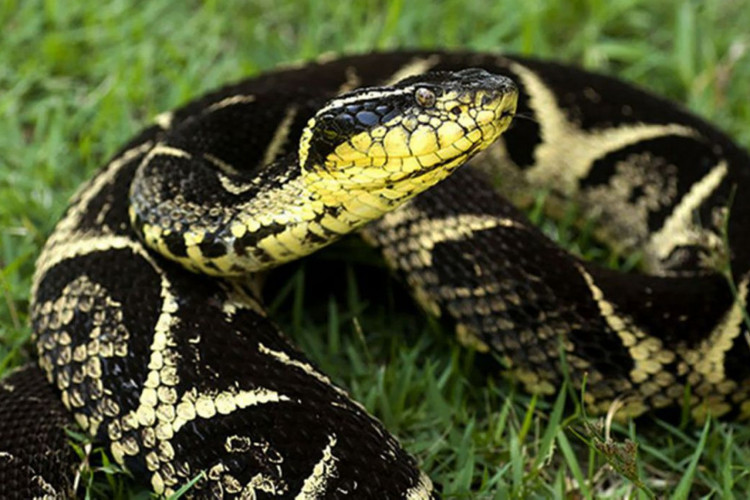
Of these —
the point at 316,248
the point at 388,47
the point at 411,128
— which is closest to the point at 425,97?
the point at 411,128

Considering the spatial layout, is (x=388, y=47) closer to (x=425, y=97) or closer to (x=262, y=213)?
(x=262, y=213)

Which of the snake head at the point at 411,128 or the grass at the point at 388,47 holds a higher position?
the snake head at the point at 411,128

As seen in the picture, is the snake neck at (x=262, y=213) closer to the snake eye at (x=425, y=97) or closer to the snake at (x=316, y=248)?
the snake at (x=316, y=248)

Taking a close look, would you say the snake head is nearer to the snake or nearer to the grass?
the snake

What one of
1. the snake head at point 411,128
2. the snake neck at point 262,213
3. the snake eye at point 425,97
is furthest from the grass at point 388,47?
the snake eye at point 425,97

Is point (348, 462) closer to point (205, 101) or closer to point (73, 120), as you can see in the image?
point (205, 101)

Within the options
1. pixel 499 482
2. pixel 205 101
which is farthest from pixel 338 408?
pixel 205 101
